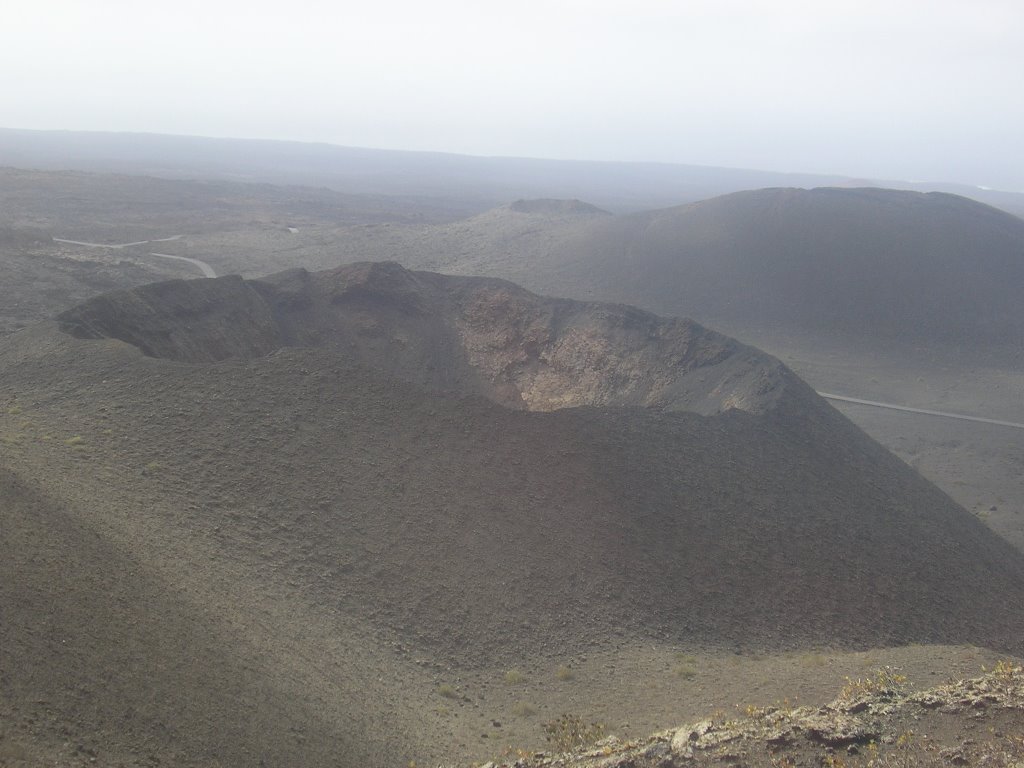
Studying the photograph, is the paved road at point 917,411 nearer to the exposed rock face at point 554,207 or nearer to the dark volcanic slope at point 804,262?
the dark volcanic slope at point 804,262

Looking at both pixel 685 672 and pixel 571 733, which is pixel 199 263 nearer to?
pixel 685 672

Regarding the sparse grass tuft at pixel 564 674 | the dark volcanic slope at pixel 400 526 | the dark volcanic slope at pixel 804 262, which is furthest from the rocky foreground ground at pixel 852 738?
the dark volcanic slope at pixel 804 262

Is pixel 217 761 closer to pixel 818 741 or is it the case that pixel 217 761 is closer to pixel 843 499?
pixel 818 741

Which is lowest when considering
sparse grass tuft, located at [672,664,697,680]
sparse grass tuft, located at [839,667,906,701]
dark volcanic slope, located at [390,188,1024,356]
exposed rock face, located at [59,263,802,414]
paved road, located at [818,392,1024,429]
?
sparse grass tuft, located at [672,664,697,680]

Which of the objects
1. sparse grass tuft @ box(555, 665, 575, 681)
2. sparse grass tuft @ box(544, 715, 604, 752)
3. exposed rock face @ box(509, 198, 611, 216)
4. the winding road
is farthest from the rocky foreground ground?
exposed rock face @ box(509, 198, 611, 216)

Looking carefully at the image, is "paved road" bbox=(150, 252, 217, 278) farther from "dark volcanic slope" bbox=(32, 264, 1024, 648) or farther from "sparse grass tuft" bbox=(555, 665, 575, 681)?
"sparse grass tuft" bbox=(555, 665, 575, 681)

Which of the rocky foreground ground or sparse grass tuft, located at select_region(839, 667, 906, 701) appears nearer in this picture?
the rocky foreground ground
